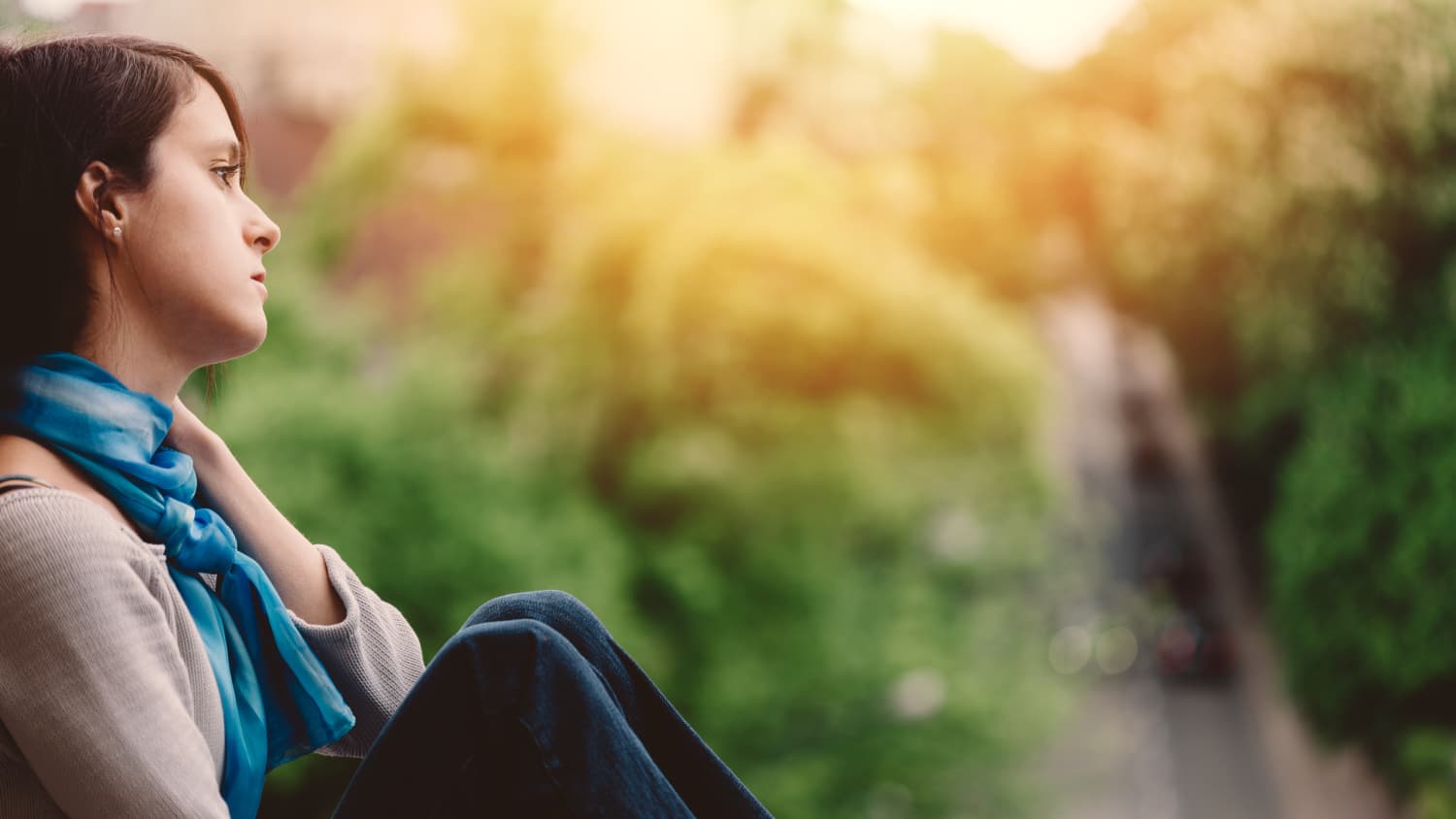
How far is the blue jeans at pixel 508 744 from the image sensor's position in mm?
1055

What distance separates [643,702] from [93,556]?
504 millimetres

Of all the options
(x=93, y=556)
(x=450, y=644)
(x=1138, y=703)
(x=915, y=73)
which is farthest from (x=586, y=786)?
(x=1138, y=703)

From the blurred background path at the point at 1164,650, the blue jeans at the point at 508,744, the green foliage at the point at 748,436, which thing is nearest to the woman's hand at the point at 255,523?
the blue jeans at the point at 508,744

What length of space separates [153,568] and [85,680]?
0.11m

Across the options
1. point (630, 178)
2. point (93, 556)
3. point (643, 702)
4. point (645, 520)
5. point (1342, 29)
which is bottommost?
point (645, 520)

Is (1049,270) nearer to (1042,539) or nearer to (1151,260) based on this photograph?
(1151,260)

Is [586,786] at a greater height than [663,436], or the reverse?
[586,786]

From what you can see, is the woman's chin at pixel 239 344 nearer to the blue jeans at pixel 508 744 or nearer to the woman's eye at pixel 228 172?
the woman's eye at pixel 228 172

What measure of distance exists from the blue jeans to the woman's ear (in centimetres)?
40

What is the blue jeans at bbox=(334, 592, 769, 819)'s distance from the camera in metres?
1.05

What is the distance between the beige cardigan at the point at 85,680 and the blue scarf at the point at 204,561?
7 cm

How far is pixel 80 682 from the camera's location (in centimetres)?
90

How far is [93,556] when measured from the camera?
36.3 inches

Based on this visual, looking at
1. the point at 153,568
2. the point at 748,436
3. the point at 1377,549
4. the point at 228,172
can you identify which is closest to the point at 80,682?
the point at 153,568
